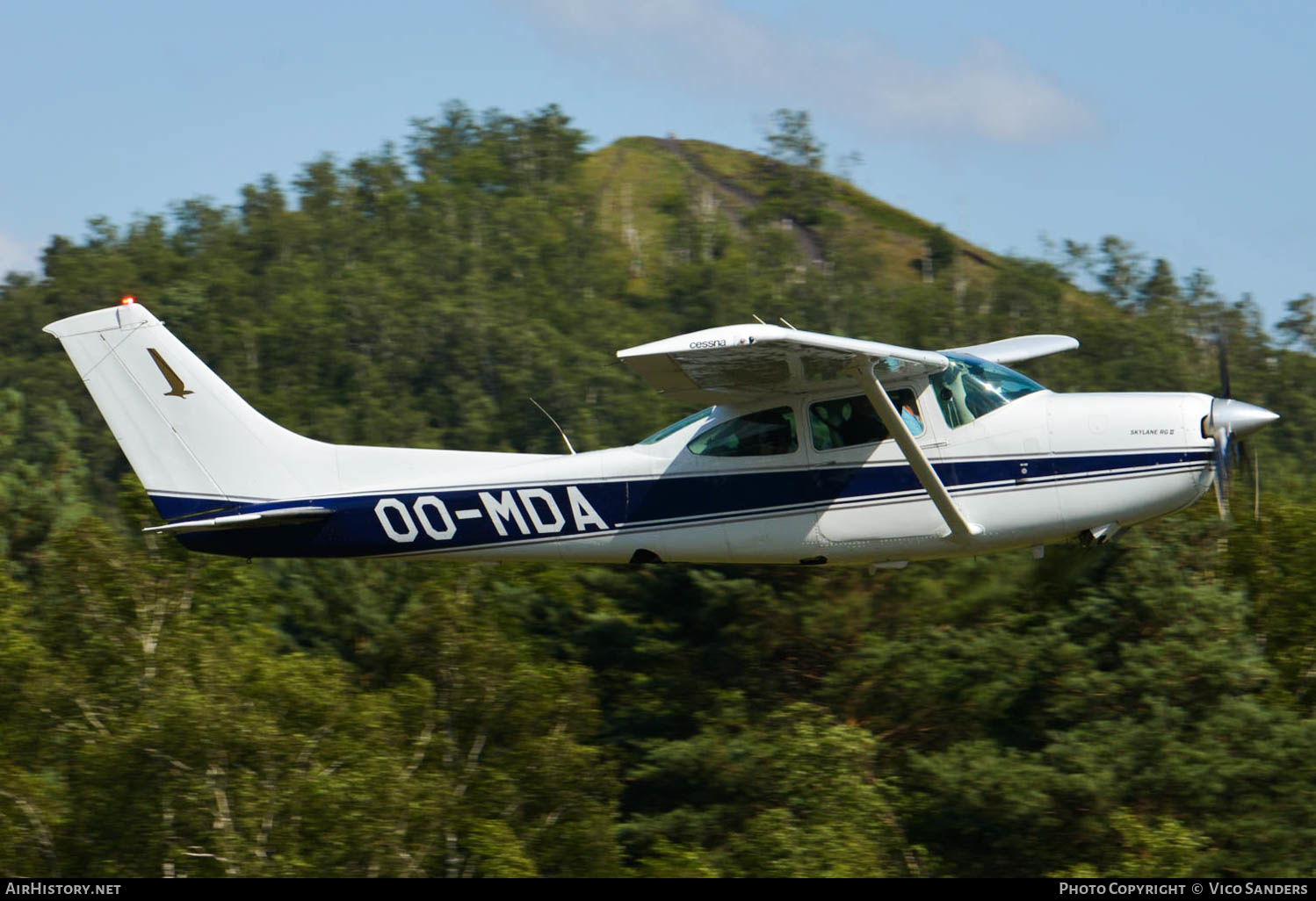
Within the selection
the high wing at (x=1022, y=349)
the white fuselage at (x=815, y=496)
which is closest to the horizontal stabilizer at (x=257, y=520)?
the white fuselage at (x=815, y=496)

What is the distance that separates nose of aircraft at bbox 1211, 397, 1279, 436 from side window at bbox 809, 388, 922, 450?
237 centimetres

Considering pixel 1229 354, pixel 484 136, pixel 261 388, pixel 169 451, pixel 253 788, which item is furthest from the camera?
pixel 484 136

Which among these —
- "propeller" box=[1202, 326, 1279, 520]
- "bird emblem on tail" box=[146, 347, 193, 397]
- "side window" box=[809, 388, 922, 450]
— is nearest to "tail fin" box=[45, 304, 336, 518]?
"bird emblem on tail" box=[146, 347, 193, 397]

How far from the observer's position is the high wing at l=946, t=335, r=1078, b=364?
14886 mm

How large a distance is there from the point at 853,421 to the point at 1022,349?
3.02 meters

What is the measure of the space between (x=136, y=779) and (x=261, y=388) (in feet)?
115

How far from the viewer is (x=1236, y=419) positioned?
40.3 ft

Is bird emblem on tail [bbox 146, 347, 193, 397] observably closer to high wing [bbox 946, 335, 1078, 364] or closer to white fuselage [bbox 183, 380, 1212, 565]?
white fuselage [bbox 183, 380, 1212, 565]

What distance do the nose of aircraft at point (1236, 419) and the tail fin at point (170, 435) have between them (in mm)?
7902

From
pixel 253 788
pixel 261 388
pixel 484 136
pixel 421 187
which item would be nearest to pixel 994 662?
pixel 253 788

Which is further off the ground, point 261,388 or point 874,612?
point 261,388

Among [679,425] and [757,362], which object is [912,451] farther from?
[679,425]

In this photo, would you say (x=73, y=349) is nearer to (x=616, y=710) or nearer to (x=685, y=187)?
(x=616, y=710)

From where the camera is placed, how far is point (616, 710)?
27.0m
